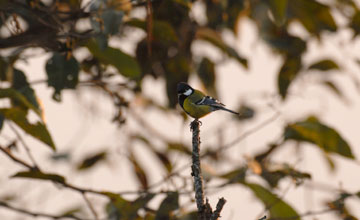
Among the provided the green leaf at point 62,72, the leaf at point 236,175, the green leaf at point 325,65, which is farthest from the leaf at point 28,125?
the green leaf at point 325,65

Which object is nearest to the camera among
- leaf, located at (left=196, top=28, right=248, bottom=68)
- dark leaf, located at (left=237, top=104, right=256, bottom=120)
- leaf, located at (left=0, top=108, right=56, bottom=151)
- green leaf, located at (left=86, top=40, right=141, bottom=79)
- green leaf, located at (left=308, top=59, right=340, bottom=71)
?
leaf, located at (left=0, top=108, right=56, bottom=151)

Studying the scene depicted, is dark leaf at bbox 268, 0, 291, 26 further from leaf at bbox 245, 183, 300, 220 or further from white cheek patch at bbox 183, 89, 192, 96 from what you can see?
leaf at bbox 245, 183, 300, 220

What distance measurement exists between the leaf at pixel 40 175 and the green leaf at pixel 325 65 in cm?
284

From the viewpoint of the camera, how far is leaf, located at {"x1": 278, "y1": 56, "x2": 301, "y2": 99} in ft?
17.0

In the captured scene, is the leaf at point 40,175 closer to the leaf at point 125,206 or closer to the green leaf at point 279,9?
the leaf at point 125,206

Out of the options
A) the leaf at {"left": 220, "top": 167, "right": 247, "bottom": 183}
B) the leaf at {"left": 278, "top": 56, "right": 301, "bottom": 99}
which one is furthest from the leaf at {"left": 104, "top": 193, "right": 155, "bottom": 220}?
the leaf at {"left": 278, "top": 56, "right": 301, "bottom": 99}

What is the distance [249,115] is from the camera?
579cm

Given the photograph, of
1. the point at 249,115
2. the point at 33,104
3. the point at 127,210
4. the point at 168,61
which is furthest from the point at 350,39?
the point at 33,104

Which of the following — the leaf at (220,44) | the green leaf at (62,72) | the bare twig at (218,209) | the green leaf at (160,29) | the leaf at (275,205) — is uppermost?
the leaf at (220,44)

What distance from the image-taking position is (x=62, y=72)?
3.71m

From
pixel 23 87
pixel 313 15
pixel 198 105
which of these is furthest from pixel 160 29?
pixel 313 15

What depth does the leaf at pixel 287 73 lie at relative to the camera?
5.20 metres

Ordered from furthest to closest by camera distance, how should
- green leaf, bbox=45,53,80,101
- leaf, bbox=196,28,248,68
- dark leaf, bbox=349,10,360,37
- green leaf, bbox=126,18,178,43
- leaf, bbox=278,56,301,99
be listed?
dark leaf, bbox=349,10,360,37 < leaf, bbox=278,56,301,99 < leaf, bbox=196,28,248,68 < green leaf, bbox=126,18,178,43 < green leaf, bbox=45,53,80,101

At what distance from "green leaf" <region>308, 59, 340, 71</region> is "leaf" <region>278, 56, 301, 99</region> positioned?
14 centimetres
